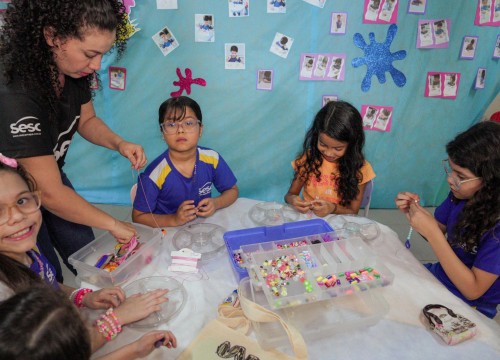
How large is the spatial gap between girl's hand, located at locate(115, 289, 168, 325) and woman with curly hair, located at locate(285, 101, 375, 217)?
0.85 metres

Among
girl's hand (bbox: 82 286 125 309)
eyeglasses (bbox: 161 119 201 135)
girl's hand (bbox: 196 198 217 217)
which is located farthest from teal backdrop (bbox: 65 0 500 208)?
girl's hand (bbox: 82 286 125 309)

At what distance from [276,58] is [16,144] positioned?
2.13 meters

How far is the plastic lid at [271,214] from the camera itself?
5.49ft

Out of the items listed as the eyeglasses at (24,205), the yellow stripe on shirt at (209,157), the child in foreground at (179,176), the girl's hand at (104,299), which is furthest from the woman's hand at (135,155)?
the girl's hand at (104,299)

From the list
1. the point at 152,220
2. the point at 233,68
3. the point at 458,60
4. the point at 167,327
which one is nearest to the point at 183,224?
the point at 152,220

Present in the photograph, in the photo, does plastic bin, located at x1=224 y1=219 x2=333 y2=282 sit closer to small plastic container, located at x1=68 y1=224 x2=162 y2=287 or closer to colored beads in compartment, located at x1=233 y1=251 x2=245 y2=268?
colored beads in compartment, located at x1=233 y1=251 x2=245 y2=268

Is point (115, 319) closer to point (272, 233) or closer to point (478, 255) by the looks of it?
point (272, 233)

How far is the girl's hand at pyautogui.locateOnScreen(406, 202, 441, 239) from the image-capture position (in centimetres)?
137

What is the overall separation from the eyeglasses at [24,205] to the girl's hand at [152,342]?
0.54 metres

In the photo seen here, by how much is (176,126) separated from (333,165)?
96cm

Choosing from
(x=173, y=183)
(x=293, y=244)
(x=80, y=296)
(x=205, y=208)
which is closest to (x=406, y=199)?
(x=293, y=244)

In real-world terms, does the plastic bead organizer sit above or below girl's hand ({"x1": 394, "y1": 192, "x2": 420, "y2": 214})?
below

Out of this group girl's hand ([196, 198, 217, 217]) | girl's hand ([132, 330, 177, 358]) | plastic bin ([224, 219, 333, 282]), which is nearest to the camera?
girl's hand ([132, 330, 177, 358])

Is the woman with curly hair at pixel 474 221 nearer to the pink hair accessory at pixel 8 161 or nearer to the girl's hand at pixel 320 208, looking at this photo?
the girl's hand at pixel 320 208
